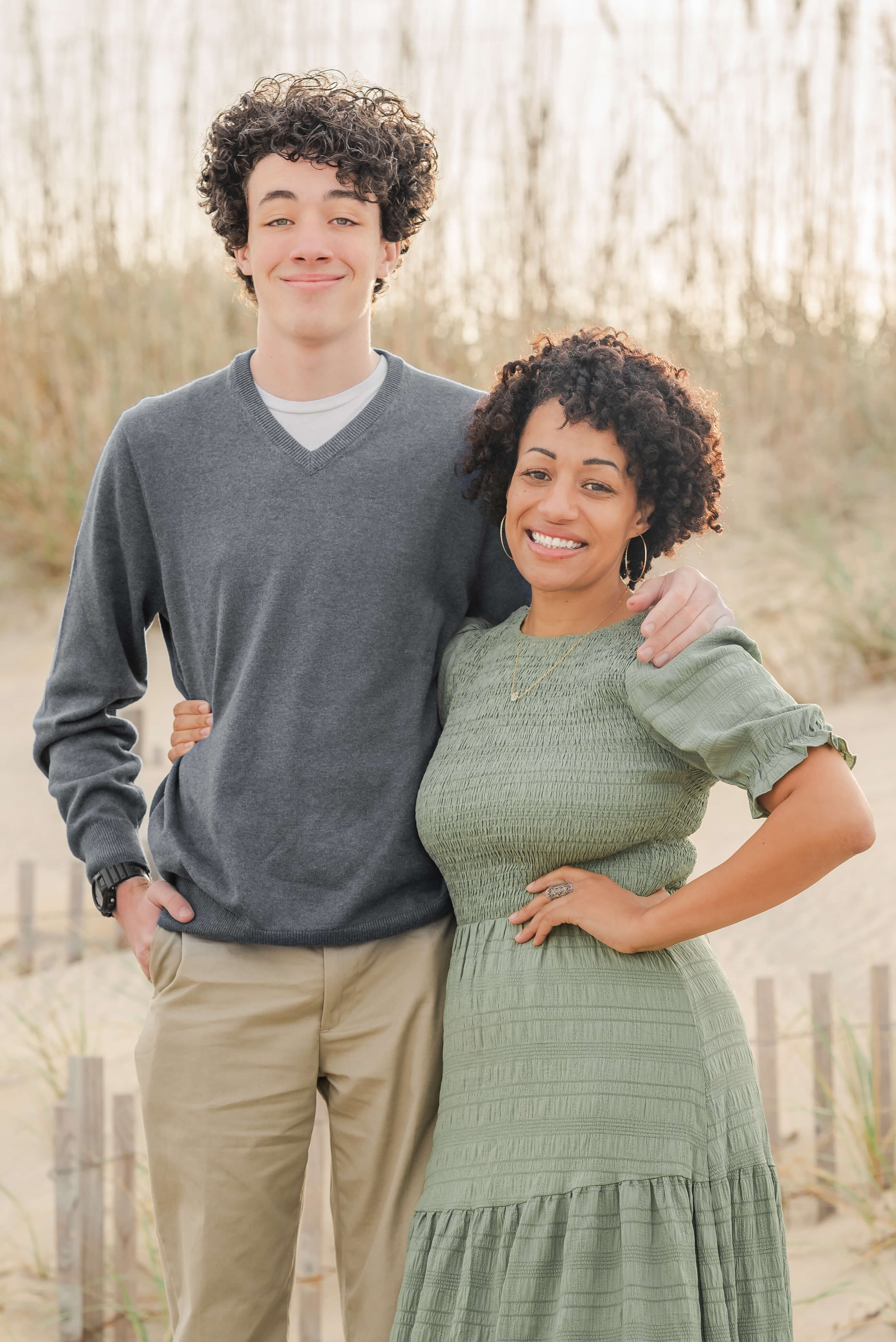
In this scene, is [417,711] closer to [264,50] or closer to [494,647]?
[494,647]

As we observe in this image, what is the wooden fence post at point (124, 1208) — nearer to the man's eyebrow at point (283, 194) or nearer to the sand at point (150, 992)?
the sand at point (150, 992)

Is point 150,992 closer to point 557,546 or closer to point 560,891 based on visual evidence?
point 560,891

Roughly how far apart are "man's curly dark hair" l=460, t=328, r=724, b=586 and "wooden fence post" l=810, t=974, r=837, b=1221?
166 centimetres

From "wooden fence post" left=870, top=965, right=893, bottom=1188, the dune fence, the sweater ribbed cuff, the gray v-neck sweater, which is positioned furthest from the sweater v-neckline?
"wooden fence post" left=870, top=965, right=893, bottom=1188

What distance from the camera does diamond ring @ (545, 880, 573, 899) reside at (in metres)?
1.83

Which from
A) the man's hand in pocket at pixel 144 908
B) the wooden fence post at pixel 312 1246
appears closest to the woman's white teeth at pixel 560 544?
the man's hand in pocket at pixel 144 908

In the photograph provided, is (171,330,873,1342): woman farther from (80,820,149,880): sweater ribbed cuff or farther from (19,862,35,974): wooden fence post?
(19,862,35,974): wooden fence post

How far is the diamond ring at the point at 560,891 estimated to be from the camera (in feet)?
6.00

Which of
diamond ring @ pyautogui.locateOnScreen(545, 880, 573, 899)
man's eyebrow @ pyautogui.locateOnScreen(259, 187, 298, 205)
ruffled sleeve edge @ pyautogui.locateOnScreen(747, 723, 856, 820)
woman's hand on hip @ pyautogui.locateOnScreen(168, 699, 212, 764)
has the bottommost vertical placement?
diamond ring @ pyautogui.locateOnScreen(545, 880, 573, 899)

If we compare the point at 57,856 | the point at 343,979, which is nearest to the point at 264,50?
the point at 57,856

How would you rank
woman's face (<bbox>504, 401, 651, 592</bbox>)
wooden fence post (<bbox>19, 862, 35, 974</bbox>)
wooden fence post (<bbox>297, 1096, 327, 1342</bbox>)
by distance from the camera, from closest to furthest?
1. woman's face (<bbox>504, 401, 651, 592</bbox>)
2. wooden fence post (<bbox>297, 1096, 327, 1342</bbox>)
3. wooden fence post (<bbox>19, 862, 35, 974</bbox>)

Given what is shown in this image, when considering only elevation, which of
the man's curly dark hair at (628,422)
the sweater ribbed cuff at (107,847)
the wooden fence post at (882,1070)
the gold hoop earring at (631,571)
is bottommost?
the wooden fence post at (882,1070)

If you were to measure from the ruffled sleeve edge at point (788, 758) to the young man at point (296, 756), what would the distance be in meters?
0.29

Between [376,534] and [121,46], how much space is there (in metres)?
5.79
